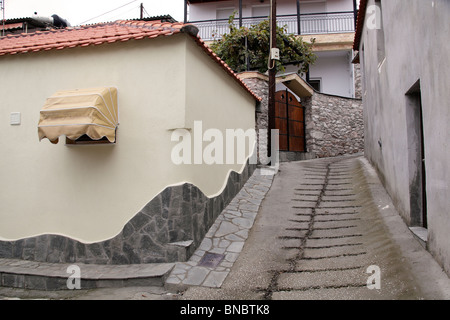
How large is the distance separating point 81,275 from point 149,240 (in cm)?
109

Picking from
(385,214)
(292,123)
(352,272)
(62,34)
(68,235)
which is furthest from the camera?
(292,123)

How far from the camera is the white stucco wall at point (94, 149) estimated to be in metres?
5.28

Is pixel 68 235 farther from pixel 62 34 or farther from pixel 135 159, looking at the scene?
pixel 62 34

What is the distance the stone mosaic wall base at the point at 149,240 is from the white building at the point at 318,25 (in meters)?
13.4

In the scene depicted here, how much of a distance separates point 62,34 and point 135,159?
4.10m

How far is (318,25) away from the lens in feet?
58.9

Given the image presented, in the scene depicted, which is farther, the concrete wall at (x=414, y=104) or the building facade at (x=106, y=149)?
the building facade at (x=106, y=149)

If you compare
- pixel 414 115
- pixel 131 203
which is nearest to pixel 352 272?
pixel 414 115

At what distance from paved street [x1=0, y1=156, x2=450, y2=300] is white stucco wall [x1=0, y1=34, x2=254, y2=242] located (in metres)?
1.20

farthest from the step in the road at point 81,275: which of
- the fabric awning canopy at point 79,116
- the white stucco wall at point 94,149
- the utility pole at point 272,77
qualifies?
the utility pole at point 272,77

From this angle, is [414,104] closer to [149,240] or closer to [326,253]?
[326,253]

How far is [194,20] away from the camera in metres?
19.3

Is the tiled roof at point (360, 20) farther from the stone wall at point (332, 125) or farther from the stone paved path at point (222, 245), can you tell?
the stone paved path at point (222, 245)

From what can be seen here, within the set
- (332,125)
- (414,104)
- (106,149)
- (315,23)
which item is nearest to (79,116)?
(106,149)
